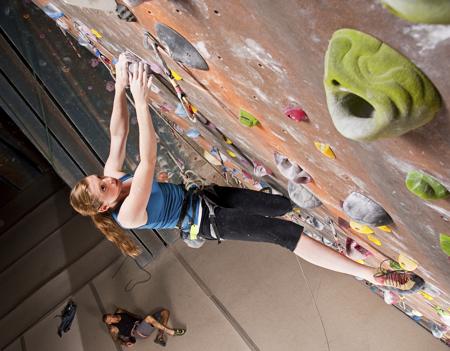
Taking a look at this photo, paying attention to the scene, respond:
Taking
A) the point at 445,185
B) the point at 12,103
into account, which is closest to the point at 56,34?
the point at 12,103

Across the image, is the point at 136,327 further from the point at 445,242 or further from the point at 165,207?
the point at 445,242

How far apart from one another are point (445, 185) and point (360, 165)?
0.82 ft

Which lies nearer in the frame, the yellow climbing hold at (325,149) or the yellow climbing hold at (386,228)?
the yellow climbing hold at (325,149)

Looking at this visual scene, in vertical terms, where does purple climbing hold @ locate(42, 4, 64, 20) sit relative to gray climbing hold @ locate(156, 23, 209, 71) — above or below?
below

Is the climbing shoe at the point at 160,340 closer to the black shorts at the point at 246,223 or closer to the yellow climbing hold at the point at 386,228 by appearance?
the black shorts at the point at 246,223

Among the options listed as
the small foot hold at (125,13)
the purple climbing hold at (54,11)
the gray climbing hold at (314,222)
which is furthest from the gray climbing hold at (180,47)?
the gray climbing hold at (314,222)

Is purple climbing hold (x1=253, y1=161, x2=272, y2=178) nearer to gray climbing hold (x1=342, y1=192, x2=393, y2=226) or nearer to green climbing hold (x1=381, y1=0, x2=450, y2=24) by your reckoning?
gray climbing hold (x1=342, y1=192, x2=393, y2=226)

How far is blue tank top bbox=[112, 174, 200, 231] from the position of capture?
185 cm

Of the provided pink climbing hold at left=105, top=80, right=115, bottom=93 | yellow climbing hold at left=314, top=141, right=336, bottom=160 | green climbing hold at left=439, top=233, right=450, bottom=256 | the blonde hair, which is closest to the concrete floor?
pink climbing hold at left=105, top=80, right=115, bottom=93

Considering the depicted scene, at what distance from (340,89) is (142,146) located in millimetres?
1043

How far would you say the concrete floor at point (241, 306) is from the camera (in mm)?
3488

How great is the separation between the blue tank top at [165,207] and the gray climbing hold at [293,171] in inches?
23.2

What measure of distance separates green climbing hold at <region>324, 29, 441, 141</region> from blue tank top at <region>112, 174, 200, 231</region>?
4.46 feet

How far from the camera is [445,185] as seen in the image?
649 millimetres
